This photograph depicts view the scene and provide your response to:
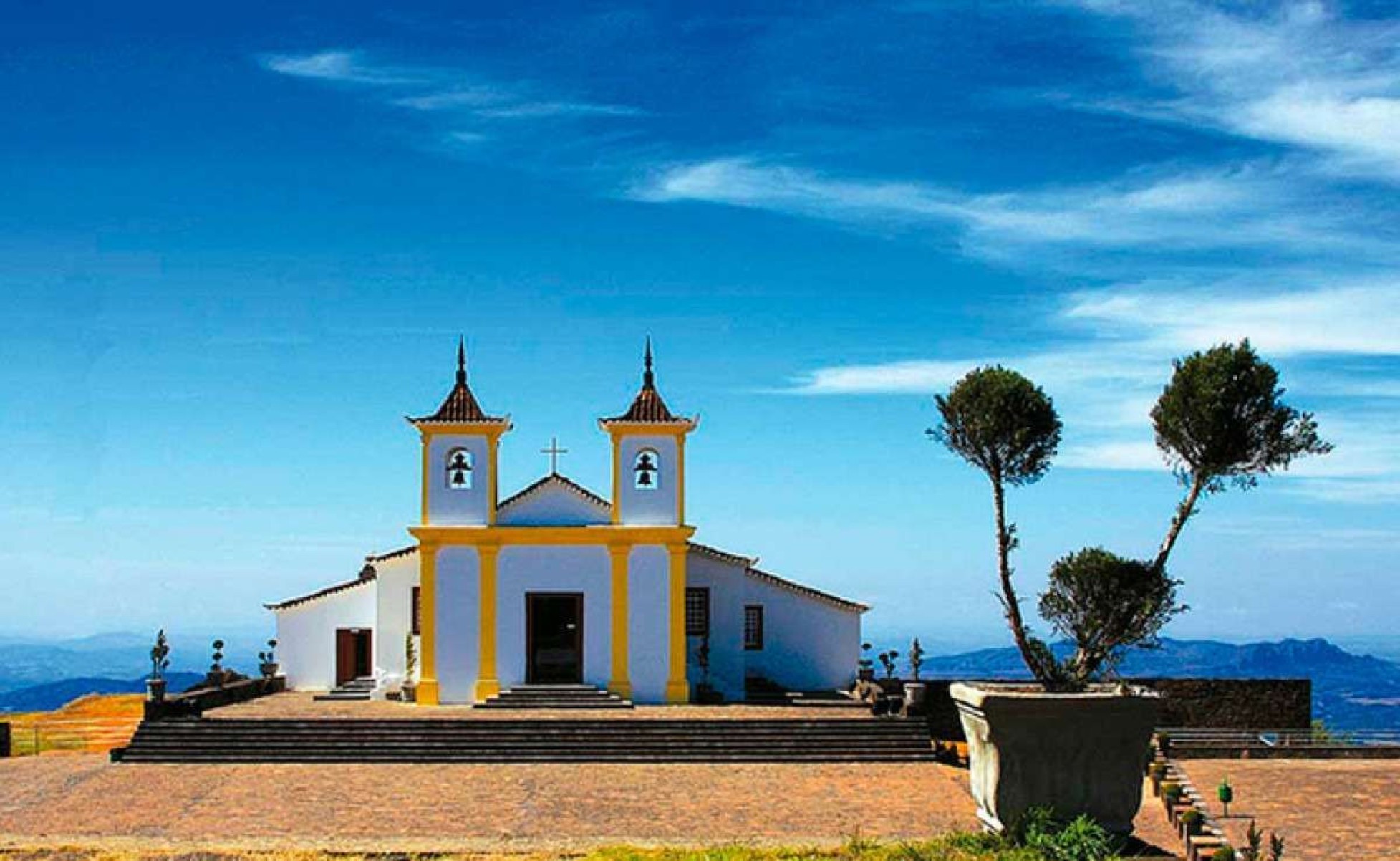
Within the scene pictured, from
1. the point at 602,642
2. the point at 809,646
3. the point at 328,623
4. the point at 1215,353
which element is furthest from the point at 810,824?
the point at 328,623

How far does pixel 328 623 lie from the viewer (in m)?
38.6

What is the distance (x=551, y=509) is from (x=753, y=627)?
6197mm

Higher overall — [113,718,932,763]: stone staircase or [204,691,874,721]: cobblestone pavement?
[204,691,874,721]: cobblestone pavement

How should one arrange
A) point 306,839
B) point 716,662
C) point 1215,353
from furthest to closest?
point 716,662
point 306,839
point 1215,353

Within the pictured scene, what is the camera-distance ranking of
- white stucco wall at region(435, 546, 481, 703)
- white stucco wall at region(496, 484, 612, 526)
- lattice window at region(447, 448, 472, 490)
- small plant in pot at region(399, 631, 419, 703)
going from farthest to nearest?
white stucco wall at region(496, 484, 612, 526) < lattice window at region(447, 448, 472, 490) < small plant in pot at region(399, 631, 419, 703) < white stucco wall at region(435, 546, 481, 703)

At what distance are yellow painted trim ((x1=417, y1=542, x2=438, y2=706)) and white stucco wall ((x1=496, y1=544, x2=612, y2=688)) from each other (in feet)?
4.59

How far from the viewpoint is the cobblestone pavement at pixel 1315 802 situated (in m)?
21.5

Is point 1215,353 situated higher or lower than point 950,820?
higher

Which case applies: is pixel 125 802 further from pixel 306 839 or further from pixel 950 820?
pixel 950 820

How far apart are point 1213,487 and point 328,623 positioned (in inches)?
1027

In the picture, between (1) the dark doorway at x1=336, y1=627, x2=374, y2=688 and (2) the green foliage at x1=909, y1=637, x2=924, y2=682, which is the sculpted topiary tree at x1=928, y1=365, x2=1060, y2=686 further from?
(1) the dark doorway at x1=336, y1=627, x2=374, y2=688

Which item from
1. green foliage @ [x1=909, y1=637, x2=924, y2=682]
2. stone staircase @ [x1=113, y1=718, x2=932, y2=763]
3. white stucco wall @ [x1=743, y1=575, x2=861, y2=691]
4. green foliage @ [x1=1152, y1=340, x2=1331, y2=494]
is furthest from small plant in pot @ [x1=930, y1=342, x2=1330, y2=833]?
white stucco wall @ [x1=743, y1=575, x2=861, y2=691]

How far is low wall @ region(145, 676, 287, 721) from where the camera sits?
3011 cm

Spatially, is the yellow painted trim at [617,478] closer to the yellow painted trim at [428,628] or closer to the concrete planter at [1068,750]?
the yellow painted trim at [428,628]
